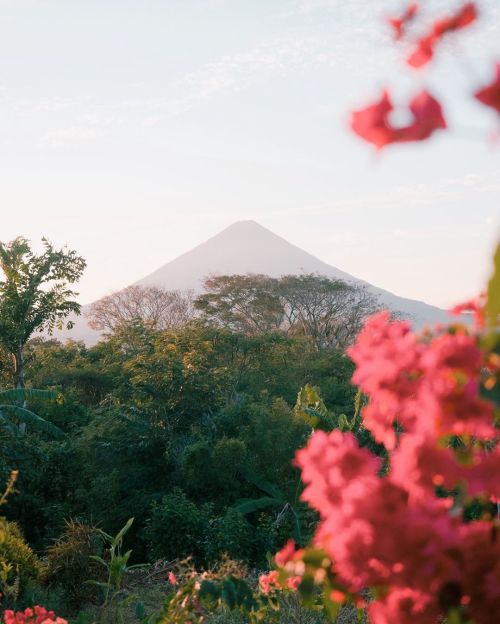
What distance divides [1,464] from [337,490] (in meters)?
11.6

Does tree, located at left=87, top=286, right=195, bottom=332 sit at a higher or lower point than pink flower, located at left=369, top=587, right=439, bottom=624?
higher

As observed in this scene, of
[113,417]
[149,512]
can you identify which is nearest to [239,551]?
[149,512]

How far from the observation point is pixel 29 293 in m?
18.0

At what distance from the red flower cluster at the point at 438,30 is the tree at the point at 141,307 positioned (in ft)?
97.4

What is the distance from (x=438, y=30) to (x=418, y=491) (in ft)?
2.56

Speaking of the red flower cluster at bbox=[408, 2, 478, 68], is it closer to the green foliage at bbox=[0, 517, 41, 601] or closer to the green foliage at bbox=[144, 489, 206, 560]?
the green foliage at bbox=[0, 517, 41, 601]

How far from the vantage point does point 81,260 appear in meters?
19.1

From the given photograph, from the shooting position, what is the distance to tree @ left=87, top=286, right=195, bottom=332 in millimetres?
31188

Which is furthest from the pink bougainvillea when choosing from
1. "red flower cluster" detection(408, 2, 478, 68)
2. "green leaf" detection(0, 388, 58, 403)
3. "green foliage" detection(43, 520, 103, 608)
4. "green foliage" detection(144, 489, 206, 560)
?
"green leaf" detection(0, 388, 58, 403)

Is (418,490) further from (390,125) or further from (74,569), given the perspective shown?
(74,569)

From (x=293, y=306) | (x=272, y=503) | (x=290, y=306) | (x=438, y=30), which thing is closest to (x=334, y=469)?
(x=438, y=30)

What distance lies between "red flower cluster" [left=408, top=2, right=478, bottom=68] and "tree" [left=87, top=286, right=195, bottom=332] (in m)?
29.7

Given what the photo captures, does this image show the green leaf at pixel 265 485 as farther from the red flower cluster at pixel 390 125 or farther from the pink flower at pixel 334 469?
the red flower cluster at pixel 390 125

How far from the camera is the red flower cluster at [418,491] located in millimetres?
1237
